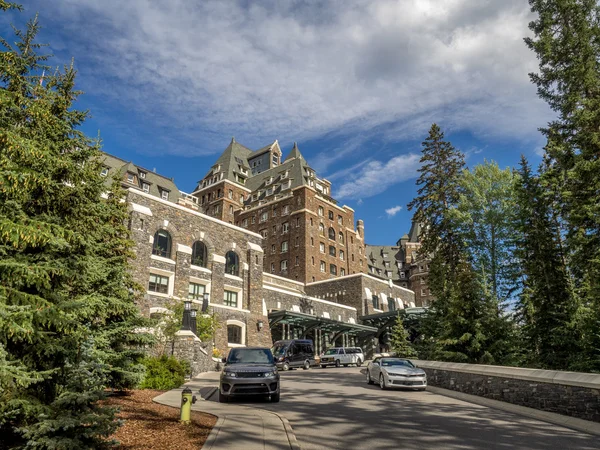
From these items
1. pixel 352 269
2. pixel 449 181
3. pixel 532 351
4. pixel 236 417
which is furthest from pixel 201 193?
pixel 236 417

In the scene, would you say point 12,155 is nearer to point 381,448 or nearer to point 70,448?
point 70,448

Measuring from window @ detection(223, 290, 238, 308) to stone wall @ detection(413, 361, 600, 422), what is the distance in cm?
A: 2231

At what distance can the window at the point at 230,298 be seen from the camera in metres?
34.6

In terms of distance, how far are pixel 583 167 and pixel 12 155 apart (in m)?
19.4

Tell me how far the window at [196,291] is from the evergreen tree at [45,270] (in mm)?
20358

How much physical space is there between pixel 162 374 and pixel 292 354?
16.3 metres

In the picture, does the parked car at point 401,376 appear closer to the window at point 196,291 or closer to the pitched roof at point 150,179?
the window at point 196,291

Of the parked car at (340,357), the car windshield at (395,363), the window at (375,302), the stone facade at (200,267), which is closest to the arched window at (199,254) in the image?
the stone facade at (200,267)

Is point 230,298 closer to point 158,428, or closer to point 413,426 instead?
point 158,428

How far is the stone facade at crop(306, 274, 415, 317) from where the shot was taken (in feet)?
165

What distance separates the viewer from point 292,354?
30.0 m

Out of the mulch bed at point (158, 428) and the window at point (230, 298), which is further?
the window at point (230, 298)

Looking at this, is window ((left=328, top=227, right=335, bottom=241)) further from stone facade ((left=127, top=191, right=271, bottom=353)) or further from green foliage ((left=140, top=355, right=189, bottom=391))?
green foliage ((left=140, top=355, right=189, bottom=391))

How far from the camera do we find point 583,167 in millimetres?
16828
